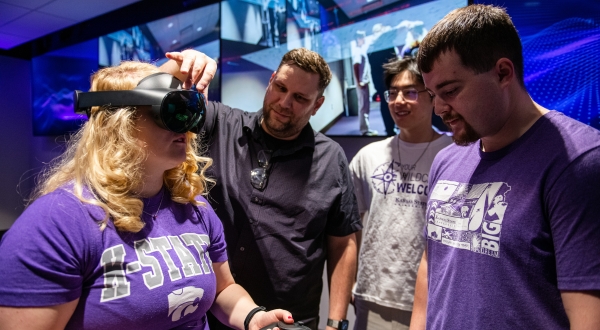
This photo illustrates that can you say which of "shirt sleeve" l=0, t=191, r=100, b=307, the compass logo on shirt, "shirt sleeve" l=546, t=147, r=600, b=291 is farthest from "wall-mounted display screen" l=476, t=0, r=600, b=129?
"shirt sleeve" l=0, t=191, r=100, b=307

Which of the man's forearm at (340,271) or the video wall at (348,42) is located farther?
the video wall at (348,42)

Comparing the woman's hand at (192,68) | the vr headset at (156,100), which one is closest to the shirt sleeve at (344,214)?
the woman's hand at (192,68)

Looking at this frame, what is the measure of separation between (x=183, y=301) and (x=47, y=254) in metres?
0.36

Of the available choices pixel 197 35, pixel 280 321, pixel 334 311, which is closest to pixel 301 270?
pixel 334 311

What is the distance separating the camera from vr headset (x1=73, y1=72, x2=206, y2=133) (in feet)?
3.72

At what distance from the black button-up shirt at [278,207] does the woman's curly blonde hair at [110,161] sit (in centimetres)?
63

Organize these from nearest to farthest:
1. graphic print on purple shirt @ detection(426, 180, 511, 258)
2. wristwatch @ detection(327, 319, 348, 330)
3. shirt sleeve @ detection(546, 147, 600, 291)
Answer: shirt sleeve @ detection(546, 147, 600, 291) → graphic print on purple shirt @ detection(426, 180, 511, 258) → wristwatch @ detection(327, 319, 348, 330)

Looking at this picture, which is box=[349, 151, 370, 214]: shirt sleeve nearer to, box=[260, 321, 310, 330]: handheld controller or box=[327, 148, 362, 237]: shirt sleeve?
box=[327, 148, 362, 237]: shirt sleeve

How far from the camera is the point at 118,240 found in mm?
1053

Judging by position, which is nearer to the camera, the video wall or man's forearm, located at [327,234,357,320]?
man's forearm, located at [327,234,357,320]

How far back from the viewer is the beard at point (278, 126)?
184cm

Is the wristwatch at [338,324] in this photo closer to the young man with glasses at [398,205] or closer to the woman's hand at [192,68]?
the young man with glasses at [398,205]

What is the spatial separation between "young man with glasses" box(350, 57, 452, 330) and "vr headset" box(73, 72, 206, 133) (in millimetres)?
1195

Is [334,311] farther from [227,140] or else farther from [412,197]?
[227,140]
